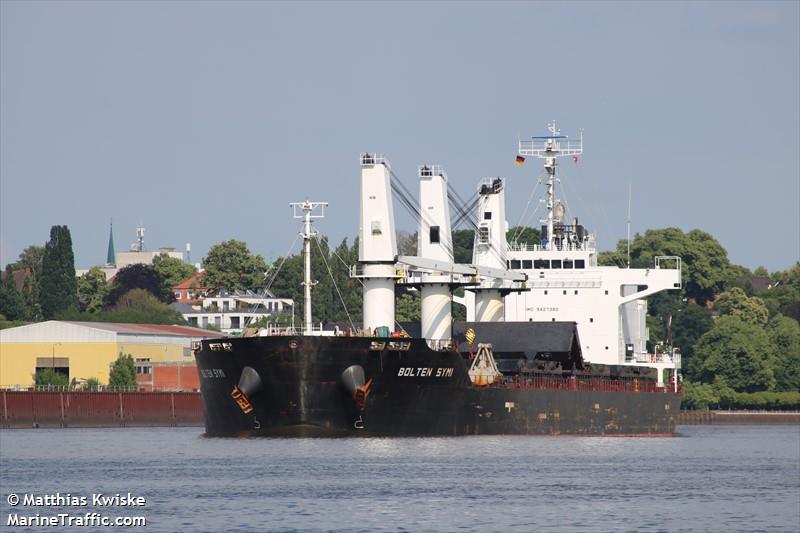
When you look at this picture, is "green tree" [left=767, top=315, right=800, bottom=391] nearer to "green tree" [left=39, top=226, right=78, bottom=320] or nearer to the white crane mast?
"green tree" [left=39, top=226, right=78, bottom=320]

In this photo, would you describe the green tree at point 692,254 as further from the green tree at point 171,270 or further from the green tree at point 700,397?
the green tree at point 171,270

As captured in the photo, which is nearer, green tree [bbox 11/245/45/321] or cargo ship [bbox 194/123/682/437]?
cargo ship [bbox 194/123/682/437]

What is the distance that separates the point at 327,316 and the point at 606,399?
167 ft

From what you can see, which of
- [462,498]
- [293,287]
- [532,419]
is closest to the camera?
[462,498]

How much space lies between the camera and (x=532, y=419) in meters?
64.2

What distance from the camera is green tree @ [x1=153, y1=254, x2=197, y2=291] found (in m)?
162

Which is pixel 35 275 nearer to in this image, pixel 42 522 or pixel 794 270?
pixel 794 270

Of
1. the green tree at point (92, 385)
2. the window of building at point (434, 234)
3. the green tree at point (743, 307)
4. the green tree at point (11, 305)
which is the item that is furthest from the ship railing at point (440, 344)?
the green tree at point (743, 307)

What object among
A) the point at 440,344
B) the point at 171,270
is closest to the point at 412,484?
the point at 440,344

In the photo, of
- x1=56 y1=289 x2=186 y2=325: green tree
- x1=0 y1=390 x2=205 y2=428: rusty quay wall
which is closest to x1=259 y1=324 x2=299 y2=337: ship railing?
x1=0 y1=390 x2=205 y2=428: rusty quay wall

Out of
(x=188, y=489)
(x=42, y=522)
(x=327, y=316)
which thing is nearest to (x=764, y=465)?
(x=188, y=489)

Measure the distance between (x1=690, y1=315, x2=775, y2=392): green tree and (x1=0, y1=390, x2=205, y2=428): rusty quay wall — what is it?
42727 millimetres

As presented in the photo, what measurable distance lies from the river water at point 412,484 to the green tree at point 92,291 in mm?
84271

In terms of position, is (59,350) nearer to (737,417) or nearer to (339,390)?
(737,417)
